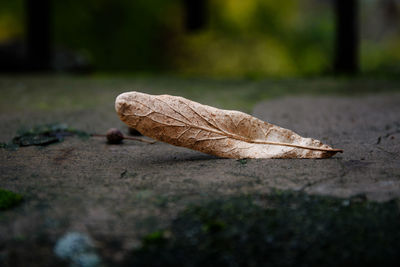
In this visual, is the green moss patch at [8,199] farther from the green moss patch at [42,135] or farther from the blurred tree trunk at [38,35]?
the blurred tree trunk at [38,35]

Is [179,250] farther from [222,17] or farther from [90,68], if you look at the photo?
[222,17]

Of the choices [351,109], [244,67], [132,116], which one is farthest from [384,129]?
[244,67]

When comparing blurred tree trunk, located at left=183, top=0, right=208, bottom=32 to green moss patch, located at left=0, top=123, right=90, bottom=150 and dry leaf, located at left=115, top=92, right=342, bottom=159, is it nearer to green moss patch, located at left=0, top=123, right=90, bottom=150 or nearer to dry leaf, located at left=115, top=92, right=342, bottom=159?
green moss patch, located at left=0, top=123, right=90, bottom=150

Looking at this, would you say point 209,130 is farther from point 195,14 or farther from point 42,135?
point 195,14

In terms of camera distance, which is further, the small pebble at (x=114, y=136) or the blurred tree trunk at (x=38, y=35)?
the blurred tree trunk at (x=38, y=35)

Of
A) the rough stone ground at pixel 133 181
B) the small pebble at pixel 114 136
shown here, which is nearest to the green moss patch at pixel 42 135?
the rough stone ground at pixel 133 181

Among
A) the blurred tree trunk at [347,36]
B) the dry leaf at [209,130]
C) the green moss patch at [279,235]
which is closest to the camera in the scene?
the green moss patch at [279,235]

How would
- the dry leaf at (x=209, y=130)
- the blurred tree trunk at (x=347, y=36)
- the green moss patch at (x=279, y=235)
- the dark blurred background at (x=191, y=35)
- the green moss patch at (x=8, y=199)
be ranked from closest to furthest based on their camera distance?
the green moss patch at (x=279, y=235)
the green moss patch at (x=8, y=199)
the dry leaf at (x=209, y=130)
the blurred tree trunk at (x=347, y=36)
the dark blurred background at (x=191, y=35)
